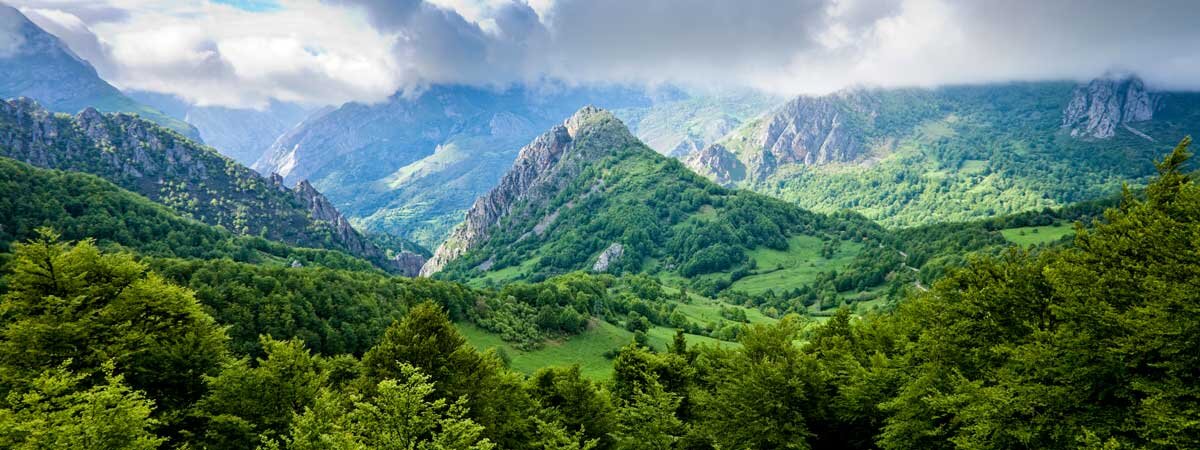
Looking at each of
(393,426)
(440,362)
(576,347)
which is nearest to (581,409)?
(440,362)

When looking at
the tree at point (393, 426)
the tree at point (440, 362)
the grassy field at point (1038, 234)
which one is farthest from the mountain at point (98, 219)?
the grassy field at point (1038, 234)

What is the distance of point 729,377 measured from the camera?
1879 inches

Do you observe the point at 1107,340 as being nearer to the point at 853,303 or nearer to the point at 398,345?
the point at 398,345

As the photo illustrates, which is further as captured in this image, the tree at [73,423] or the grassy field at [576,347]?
the grassy field at [576,347]

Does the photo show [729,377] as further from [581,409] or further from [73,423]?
[73,423]

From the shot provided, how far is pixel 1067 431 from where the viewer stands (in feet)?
90.6

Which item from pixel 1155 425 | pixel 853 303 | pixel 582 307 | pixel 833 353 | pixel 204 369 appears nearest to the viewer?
pixel 1155 425

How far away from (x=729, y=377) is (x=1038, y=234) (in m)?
198

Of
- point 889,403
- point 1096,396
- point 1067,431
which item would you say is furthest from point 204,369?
point 1096,396

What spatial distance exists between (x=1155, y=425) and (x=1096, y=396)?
5.12 metres

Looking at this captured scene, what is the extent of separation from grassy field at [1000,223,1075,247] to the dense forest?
171 metres

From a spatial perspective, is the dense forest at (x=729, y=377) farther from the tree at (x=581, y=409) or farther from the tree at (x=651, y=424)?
the tree at (x=581, y=409)

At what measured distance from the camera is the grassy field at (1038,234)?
180 meters

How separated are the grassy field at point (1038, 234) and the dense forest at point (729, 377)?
561ft
